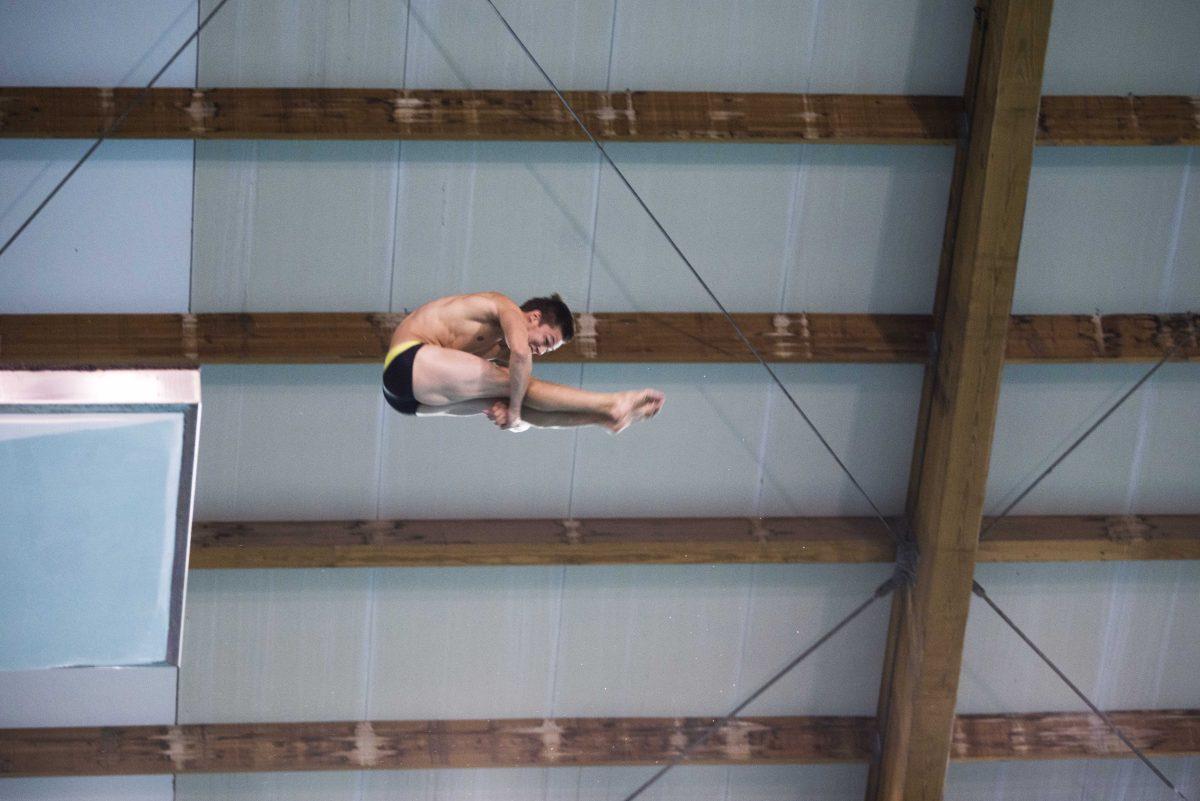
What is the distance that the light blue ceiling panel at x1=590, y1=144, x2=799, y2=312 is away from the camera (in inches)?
252

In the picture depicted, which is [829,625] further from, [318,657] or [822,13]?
[822,13]

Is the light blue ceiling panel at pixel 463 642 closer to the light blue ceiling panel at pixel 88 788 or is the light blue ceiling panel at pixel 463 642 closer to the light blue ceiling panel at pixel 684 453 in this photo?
the light blue ceiling panel at pixel 684 453

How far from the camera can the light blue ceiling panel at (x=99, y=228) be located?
6090mm

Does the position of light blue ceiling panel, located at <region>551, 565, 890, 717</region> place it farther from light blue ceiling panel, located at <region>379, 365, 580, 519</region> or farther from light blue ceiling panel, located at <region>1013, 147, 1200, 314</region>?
light blue ceiling panel, located at <region>1013, 147, 1200, 314</region>

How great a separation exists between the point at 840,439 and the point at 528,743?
2289 millimetres


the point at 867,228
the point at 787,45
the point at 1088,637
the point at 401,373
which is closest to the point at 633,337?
the point at 867,228

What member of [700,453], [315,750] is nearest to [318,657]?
[315,750]

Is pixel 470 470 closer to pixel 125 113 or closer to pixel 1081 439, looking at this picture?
pixel 125 113

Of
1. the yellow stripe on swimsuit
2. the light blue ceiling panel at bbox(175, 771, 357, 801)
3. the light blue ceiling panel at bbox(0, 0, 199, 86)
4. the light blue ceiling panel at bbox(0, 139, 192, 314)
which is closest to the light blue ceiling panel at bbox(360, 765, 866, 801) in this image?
the light blue ceiling panel at bbox(175, 771, 357, 801)

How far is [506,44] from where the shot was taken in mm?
6180

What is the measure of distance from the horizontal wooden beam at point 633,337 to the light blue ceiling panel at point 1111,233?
11cm

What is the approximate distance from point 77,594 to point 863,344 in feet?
12.3

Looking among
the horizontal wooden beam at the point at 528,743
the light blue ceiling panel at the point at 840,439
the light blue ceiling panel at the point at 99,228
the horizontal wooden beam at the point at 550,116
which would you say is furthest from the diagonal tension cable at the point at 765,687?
the light blue ceiling panel at the point at 99,228

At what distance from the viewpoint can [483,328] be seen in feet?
16.7
